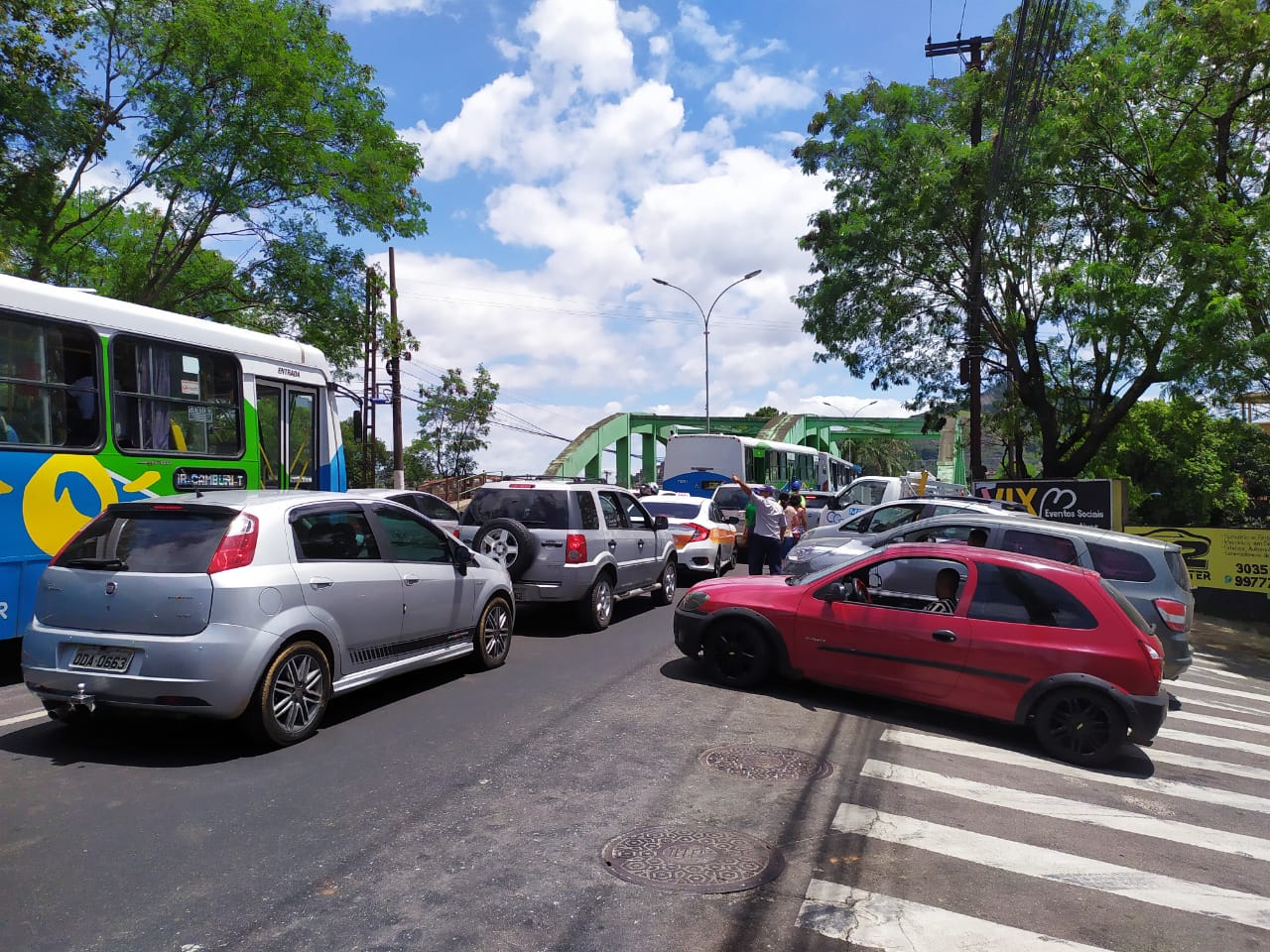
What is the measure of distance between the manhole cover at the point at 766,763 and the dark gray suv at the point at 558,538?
13.4ft

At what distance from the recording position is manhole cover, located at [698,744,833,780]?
5.47 meters

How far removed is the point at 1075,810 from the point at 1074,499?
1369 centimetres

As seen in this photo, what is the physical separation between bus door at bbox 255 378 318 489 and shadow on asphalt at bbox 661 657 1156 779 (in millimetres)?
5208

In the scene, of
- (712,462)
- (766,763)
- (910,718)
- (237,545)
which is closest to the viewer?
(237,545)

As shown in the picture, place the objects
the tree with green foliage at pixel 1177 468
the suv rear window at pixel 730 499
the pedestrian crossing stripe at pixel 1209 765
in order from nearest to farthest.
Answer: the pedestrian crossing stripe at pixel 1209 765 < the suv rear window at pixel 730 499 < the tree with green foliage at pixel 1177 468

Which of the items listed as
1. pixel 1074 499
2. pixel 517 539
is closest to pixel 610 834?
pixel 517 539

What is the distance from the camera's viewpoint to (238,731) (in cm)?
572

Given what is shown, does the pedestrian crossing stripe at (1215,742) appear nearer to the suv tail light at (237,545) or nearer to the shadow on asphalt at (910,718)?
the shadow on asphalt at (910,718)

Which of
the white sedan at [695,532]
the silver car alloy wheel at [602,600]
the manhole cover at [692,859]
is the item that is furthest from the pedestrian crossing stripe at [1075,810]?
the white sedan at [695,532]

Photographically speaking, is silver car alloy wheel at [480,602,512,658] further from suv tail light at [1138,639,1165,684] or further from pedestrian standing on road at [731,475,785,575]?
pedestrian standing on road at [731,475,785,575]

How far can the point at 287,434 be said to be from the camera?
10.5 metres

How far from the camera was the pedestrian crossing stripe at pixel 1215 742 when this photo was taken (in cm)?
716

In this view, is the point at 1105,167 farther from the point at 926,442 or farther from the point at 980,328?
the point at 926,442

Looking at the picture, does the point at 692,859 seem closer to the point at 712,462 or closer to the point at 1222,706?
the point at 1222,706
